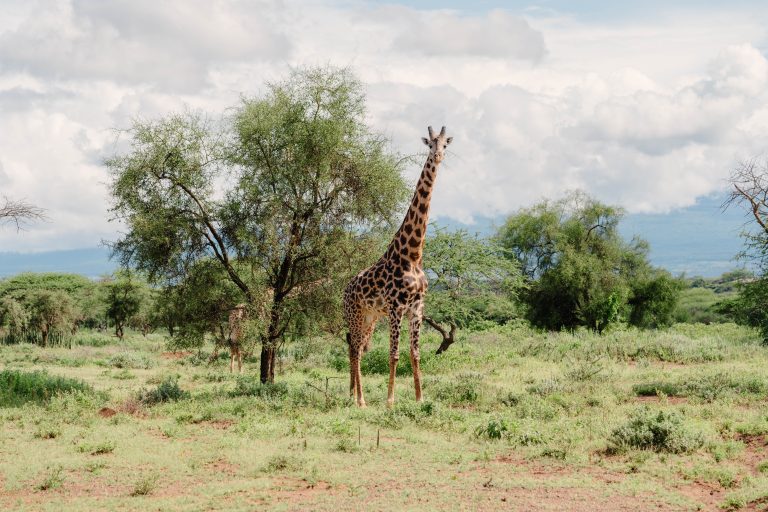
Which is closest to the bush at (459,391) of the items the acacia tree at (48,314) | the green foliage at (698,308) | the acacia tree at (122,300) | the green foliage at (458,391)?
the green foliage at (458,391)

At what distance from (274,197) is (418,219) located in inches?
156

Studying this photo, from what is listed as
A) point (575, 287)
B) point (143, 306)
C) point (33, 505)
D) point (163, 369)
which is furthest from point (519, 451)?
point (143, 306)

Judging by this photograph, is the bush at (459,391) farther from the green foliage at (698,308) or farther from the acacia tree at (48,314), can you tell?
the green foliage at (698,308)

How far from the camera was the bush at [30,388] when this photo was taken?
715 inches

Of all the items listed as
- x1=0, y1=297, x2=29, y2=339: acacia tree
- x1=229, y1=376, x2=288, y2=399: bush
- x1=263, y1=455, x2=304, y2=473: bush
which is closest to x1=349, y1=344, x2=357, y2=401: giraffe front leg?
x1=229, y1=376, x2=288, y2=399: bush

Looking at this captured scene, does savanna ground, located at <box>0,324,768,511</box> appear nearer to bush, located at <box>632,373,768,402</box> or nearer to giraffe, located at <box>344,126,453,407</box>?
bush, located at <box>632,373,768,402</box>

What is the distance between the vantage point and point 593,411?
50.5 feet

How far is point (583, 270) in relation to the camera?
40.8 metres

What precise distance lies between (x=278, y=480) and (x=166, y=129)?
1061 centimetres

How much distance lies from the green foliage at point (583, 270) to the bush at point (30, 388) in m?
26.8

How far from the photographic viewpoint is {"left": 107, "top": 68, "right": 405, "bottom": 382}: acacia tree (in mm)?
18719

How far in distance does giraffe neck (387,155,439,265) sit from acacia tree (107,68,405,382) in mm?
2703

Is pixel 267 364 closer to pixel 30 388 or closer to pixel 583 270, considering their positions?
pixel 30 388

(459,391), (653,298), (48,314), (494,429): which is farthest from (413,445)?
(48,314)
